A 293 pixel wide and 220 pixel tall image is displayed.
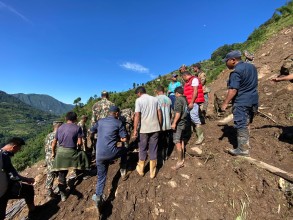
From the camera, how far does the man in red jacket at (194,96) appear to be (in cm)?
585

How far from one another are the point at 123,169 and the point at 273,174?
3.51m

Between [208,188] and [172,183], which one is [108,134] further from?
[208,188]

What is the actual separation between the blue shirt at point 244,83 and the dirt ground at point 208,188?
4.60 feet

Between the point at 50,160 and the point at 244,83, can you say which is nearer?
the point at 244,83

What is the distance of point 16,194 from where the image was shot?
4.91 m

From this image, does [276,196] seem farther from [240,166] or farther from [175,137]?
[175,137]

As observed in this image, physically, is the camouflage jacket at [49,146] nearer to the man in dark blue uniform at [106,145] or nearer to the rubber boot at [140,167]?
the man in dark blue uniform at [106,145]

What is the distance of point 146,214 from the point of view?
4531 mm

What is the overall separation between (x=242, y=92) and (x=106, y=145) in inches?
128

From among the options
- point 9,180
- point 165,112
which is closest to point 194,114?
point 165,112

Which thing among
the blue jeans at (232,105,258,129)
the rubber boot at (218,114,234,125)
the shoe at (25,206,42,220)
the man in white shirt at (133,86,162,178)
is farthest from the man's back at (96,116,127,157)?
the rubber boot at (218,114,234,125)

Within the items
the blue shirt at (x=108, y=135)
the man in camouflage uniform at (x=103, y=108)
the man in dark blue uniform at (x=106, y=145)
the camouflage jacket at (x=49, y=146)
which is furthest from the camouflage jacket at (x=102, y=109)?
the blue shirt at (x=108, y=135)

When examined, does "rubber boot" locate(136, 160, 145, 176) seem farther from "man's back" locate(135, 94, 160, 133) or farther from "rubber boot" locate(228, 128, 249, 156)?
"rubber boot" locate(228, 128, 249, 156)

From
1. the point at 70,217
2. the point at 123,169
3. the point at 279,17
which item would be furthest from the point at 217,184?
the point at 279,17
